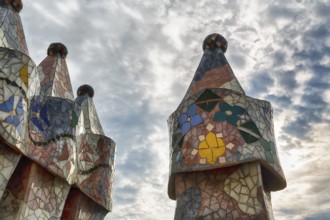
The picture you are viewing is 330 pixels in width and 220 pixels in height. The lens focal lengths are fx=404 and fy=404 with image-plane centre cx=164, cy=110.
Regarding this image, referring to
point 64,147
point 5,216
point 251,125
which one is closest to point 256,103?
point 251,125

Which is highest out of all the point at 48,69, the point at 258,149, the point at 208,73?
the point at 48,69

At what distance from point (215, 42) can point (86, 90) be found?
4.08 meters

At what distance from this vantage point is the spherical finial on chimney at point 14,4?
8914 mm

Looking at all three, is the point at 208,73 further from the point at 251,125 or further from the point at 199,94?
the point at 251,125

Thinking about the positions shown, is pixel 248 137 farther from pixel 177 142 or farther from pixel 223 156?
pixel 177 142

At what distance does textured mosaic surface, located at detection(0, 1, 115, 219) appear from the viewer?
682 centimetres

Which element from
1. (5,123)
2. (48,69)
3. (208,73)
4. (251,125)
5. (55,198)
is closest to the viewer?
(5,123)

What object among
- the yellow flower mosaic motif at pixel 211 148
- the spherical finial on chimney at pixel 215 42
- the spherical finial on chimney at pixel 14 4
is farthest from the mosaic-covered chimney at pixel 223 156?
the spherical finial on chimney at pixel 14 4

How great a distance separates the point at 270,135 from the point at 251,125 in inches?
19.0

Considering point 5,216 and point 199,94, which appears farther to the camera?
point 199,94

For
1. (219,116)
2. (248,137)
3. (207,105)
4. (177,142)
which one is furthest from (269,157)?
(177,142)

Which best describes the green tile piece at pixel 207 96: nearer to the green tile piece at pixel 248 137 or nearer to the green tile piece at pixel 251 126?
the green tile piece at pixel 251 126

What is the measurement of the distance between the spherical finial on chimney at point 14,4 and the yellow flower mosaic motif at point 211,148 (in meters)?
5.21

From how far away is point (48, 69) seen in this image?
9.62 meters
